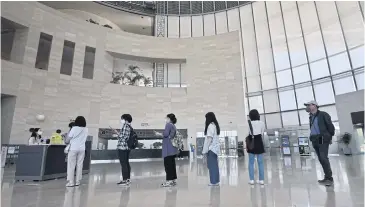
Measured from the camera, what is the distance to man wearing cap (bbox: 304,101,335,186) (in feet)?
14.0

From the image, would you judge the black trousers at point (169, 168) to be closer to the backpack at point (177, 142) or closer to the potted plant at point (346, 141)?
the backpack at point (177, 142)

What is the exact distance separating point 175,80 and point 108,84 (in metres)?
6.62

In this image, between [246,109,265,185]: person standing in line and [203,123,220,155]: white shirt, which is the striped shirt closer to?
[203,123,220,155]: white shirt

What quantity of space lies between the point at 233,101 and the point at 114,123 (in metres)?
9.36

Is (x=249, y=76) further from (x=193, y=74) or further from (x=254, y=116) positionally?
(x=254, y=116)

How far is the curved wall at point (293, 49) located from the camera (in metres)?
17.5

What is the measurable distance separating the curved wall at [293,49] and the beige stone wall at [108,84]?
517 centimetres

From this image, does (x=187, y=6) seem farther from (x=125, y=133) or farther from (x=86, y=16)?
(x=125, y=133)

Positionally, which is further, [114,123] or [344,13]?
[344,13]

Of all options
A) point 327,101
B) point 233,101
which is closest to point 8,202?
point 233,101

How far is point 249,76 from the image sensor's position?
2336 centimetres

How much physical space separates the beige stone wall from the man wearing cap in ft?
42.9

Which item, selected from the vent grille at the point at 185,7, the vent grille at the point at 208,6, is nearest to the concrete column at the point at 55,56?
the vent grille at the point at 185,7

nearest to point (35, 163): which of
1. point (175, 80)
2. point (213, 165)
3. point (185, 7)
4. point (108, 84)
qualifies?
point (213, 165)
